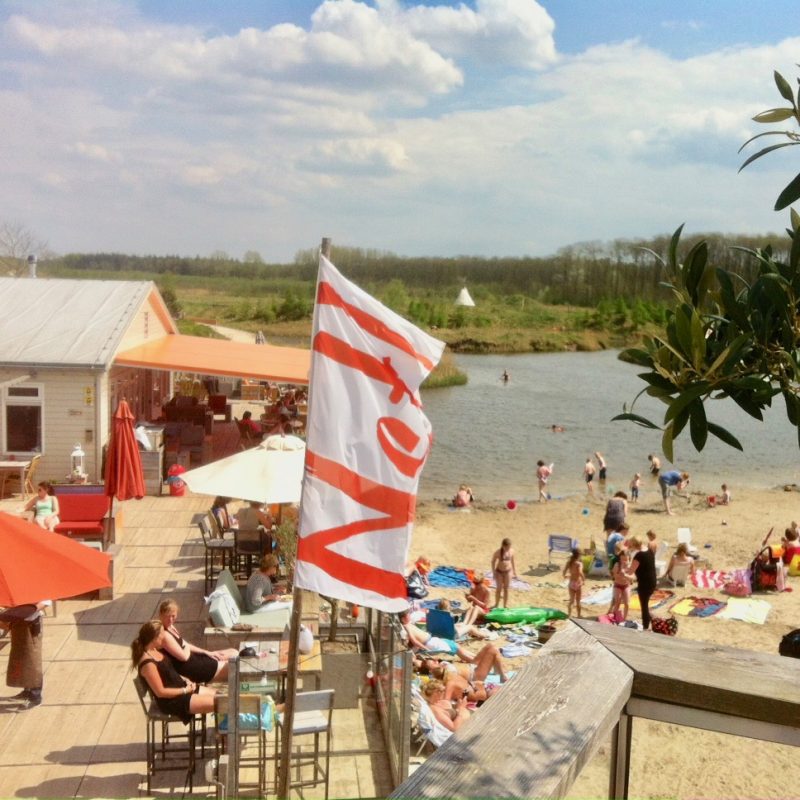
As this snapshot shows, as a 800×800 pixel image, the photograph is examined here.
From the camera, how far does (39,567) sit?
693 cm

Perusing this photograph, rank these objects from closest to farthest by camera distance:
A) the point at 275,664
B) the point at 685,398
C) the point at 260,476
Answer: the point at 685,398 < the point at 275,664 < the point at 260,476

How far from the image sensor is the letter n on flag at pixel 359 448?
430 centimetres

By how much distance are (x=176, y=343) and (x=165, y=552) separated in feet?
30.7

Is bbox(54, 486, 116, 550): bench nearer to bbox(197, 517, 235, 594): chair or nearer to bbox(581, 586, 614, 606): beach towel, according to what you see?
bbox(197, 517, 235, 594): chair

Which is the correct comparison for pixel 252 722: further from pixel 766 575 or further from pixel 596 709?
pixel 766 575

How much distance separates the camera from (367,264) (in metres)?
137

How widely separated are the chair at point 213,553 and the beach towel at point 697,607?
6416 mm

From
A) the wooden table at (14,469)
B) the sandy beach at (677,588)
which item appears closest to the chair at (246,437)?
the sandy beach at (677,588)

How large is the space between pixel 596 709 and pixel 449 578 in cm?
1407

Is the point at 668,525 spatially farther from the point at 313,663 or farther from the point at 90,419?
the point at 313,663

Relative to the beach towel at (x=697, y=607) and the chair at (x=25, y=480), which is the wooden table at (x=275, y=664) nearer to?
the beach towel at (x=697, y=607)

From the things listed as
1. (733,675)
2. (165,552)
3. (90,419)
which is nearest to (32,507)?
(165,552)

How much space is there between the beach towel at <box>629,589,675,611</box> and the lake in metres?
6.79

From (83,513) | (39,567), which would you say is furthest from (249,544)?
(39,567)
